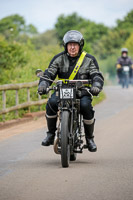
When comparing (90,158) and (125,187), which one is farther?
(90,158)

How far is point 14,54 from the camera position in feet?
93.8

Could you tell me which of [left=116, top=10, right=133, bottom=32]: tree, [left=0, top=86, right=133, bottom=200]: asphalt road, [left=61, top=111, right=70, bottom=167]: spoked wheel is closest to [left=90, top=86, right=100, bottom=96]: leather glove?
[left=61, top=111, right=70, bottom=167]: spoked wheel

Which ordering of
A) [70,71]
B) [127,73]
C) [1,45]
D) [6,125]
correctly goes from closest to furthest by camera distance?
[70,71] < [6,125] < [1,45] < [127,73]

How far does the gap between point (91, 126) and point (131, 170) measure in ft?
3.85

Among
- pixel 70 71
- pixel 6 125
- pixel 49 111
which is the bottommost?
pixel 6 125

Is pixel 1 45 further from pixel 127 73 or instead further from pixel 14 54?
pixel 127 73

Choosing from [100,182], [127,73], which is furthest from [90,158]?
[127,73]

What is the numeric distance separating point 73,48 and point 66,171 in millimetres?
1862

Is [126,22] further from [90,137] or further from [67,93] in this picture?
[67,93]

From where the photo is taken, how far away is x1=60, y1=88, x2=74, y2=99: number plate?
813 centimetres

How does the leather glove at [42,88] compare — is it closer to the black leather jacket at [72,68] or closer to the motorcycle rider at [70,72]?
the motorcycle rider at [70,72]

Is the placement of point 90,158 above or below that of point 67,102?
below

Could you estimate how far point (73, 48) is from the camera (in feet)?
28.4

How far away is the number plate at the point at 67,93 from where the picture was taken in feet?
26.7
